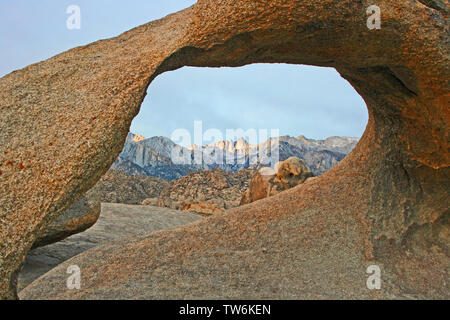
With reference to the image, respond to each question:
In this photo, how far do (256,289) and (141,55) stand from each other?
7.95 feet

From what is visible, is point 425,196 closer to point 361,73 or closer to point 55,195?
point 361,73

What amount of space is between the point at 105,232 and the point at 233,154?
39892mm

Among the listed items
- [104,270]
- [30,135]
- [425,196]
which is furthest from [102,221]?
[425,196]

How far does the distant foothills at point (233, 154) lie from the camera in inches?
1528

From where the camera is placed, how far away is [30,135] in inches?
125

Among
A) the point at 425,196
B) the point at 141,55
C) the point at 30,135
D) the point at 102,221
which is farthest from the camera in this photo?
the point at 102,221

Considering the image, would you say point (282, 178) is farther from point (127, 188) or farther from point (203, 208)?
point (127, 188)

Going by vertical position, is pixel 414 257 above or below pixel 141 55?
below

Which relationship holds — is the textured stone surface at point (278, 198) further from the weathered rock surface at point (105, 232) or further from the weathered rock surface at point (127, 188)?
the weathered rock surface at point (127, 188)

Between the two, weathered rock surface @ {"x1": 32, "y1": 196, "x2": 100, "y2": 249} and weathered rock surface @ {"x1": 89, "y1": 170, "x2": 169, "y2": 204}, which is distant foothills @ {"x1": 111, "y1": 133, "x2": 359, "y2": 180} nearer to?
weathered rock surface @ {"x1": 89, "y1": 170, "x2": 169, "y2": 204}

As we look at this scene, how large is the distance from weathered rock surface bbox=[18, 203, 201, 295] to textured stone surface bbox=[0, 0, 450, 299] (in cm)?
149

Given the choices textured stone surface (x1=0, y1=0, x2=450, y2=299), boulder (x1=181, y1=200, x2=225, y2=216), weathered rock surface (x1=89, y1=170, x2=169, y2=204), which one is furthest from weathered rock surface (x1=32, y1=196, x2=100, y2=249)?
weathered rock surface (x1=89, y1=170, x2=169, y2=204)

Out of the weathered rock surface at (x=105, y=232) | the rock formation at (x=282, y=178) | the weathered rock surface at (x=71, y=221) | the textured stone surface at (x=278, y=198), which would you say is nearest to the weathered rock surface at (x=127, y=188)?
the weathered rock surface at (x=105, y=232)

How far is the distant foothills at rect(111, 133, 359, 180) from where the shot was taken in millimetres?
38812
